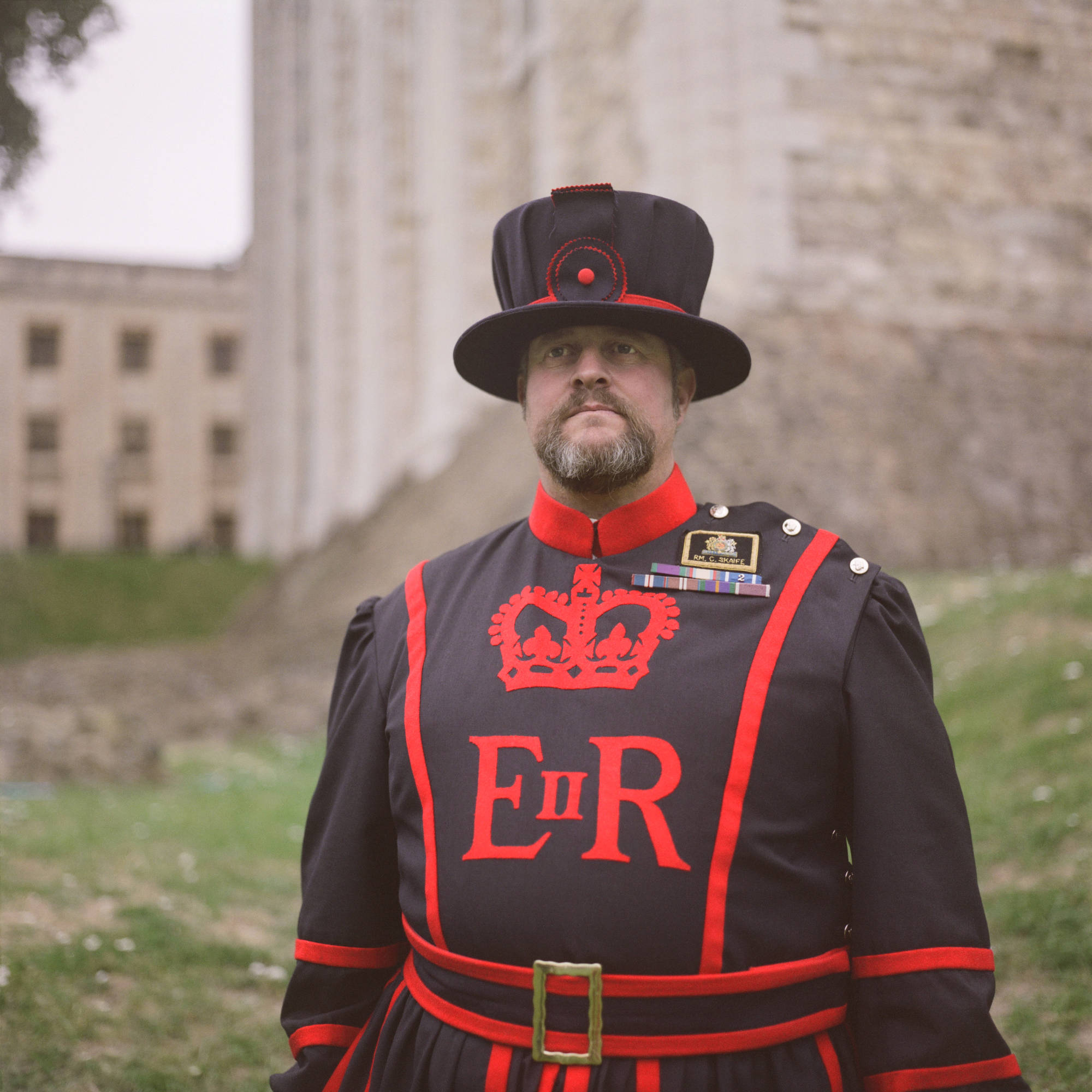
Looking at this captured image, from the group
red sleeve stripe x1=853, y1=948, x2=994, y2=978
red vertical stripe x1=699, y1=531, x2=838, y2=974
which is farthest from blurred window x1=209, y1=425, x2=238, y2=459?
red sleeve stripe x1=853, y1=948, x2=994, y2=978

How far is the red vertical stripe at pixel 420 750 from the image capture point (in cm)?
186

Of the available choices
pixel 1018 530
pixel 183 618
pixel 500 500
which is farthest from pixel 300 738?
pixel 183 618

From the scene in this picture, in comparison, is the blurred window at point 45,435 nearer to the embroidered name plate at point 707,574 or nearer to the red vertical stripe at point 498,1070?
the embroidered name plate at point 707,574

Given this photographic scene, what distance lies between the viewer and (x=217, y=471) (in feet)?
134

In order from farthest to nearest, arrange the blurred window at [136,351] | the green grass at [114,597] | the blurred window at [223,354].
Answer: the blurred window at [223,354], the blurred window at [136,351], the green grass at [114,597]

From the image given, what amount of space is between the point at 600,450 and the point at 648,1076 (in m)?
1.03

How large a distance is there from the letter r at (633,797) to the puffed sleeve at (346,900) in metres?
0.51

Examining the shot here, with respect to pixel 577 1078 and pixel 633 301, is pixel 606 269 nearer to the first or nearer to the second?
pixel 633 301

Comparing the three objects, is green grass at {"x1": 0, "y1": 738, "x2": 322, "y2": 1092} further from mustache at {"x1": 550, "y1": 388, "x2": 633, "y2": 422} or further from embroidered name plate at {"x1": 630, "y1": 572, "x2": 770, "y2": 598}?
mustache at {"x1": 550, "y1": 388, "x2": 633, "y2": 422}

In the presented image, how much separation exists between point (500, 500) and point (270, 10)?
25387 mm

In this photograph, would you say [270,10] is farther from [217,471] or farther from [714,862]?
[714,862]

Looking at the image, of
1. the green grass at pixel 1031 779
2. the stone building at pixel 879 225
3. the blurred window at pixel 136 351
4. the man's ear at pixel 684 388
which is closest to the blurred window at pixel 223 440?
the blurred window at pixel 136 351

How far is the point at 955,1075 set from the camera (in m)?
1.64

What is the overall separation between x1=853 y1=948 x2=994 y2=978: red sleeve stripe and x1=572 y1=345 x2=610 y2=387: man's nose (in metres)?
1.07
